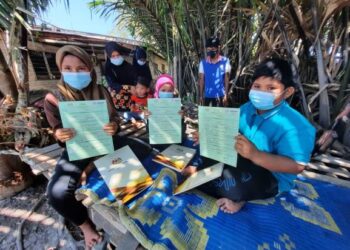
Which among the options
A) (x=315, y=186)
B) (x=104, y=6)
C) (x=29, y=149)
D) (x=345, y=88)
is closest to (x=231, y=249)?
(x=315, y=186)

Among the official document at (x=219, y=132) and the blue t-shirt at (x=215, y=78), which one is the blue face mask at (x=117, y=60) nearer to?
the blue t-shirt at (x=215, y=78)

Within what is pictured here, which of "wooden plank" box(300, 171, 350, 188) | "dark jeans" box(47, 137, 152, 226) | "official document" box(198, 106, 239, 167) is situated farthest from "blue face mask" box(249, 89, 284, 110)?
"dark jeans" box(47, 137, 152, 226)

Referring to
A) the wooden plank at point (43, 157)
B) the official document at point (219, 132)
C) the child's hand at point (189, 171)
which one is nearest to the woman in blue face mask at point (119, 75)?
the wooden plank at point (43, 157)

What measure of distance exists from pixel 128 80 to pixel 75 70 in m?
1.80

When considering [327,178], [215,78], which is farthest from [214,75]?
[327,178]

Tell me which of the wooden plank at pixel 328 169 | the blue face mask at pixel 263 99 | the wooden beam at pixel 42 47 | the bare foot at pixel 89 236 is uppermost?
the wooden beam at pixel 42 47

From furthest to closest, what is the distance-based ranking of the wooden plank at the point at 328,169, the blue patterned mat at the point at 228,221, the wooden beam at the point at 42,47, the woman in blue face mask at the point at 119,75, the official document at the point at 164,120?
the wooden beam at the point at 42,47
the woman in blue face mask at the point at 119,75
the wooden plank at the point at 328,169
the official document at the point at 164,120
the blue patterned mat at the point at 228,221

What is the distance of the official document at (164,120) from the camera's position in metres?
1.70

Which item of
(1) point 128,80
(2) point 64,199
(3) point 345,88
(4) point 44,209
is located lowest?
(4) point 44,209

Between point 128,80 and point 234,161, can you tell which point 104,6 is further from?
point 234,161

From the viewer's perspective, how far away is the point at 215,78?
11.1 feet

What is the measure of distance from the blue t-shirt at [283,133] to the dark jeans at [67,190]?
1.30m

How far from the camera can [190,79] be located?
15.7ft

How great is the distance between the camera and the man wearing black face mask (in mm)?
3195
